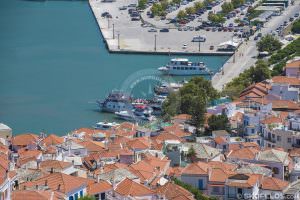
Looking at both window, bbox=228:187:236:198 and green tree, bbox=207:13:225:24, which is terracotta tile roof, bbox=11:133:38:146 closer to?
window, bbox=228:187:236:198

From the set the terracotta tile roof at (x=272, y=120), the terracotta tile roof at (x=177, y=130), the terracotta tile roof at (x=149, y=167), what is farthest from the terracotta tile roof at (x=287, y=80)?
the terracotta tile roof at (x=149, y=167)

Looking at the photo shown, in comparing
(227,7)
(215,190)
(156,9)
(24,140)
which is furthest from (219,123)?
(156,9)

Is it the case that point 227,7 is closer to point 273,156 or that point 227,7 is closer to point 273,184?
point 273,156

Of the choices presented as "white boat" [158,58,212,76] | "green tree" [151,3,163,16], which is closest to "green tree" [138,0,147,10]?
"green tree" [151,3,163,16]

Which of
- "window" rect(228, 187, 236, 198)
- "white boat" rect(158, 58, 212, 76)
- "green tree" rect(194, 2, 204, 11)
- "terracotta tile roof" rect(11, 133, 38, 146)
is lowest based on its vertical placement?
"white boat" rect(158, 58, 212, 76)

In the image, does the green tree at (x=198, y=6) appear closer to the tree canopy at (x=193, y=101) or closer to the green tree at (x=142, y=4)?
the green tree at (x=142, y=4)

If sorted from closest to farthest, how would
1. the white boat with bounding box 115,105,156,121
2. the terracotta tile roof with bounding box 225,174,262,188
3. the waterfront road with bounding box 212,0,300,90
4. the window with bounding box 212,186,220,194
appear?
the terracotta tile roof with bounding box 225,174,262,188, the window with bounding box 212,186,220,194, the white boat with bounding box 115,105,156,121, the waterfront road with bounding box 212,0,300,90
